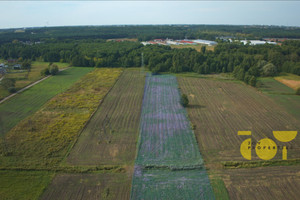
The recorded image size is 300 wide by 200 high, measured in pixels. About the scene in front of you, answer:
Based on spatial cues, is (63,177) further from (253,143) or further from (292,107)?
(292,107)

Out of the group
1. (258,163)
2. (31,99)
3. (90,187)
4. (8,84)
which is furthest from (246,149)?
(8,84)

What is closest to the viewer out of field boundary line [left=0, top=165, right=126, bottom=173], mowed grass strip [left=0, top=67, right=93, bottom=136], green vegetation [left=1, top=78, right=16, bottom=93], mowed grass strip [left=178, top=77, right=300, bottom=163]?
field boundary line [left=0, top=165, right=126, bottom=173]

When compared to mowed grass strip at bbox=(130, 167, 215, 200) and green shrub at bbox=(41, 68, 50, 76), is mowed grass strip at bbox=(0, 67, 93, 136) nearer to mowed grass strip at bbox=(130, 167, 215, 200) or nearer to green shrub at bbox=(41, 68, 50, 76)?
green shrub at bbox=(41, 68, 50, 76)

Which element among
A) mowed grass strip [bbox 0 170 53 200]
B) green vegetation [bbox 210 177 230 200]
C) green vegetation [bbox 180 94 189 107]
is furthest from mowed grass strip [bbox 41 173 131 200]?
green vegetation [bbox 180 94 189 107]

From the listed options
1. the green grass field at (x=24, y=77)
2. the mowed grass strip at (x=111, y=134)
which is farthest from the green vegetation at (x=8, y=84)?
the mowed grass strip at (x=111, y=134)

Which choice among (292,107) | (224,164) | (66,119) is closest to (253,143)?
(224,164)

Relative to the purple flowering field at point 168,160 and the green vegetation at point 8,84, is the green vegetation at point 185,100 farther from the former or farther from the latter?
the green vegetation at point 8,84
